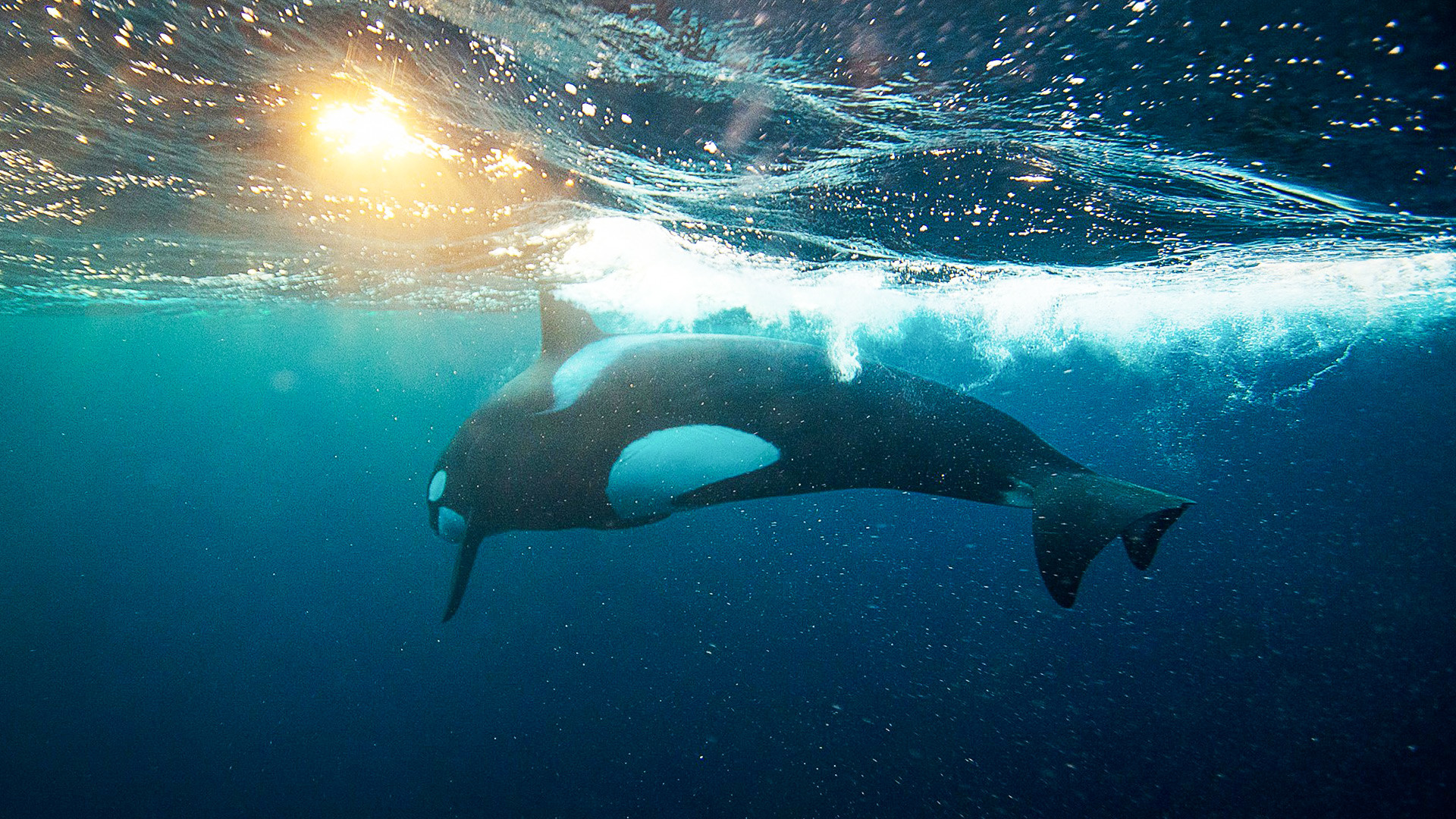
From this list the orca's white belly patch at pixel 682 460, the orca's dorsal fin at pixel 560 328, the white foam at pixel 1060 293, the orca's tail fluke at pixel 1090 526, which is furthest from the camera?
the white foam at pixel 1060 293

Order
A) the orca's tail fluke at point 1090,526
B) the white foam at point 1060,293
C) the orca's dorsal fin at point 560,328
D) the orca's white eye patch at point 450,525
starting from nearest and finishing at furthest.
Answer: the orca's tail fluke at point 1090,526 → the orca's dorsal fin at point 560,328 → the orca's white eye patch at point 450,525 → the white foam at point 1060,293

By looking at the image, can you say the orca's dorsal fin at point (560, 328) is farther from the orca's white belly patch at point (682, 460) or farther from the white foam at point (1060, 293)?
the white foam at point (1060, 293)

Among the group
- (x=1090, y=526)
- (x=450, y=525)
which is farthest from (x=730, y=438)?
(x=450, y=525)

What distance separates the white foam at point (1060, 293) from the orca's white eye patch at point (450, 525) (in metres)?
4.79

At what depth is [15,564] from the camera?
34.6 metres

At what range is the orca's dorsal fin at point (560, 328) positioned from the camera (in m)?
6.55

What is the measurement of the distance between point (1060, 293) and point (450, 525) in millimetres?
13250

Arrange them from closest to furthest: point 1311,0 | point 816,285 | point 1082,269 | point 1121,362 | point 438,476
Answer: point 1311,0 < point 438,476 < point 1082,269 < point 816,285 < point 1121,362

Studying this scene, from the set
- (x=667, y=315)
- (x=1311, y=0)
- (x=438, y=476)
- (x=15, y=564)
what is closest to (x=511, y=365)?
(x=15, y=564)

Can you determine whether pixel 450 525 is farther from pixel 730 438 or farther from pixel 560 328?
pixel 730 438

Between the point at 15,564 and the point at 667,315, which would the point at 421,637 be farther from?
the point at 15,564

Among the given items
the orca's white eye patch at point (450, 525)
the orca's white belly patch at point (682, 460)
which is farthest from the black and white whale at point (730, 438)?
the orca's white eye patch at point (450, 525)

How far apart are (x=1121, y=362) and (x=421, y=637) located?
33922 millimetres

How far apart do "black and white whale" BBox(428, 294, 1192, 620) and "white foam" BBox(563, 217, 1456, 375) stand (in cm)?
58
